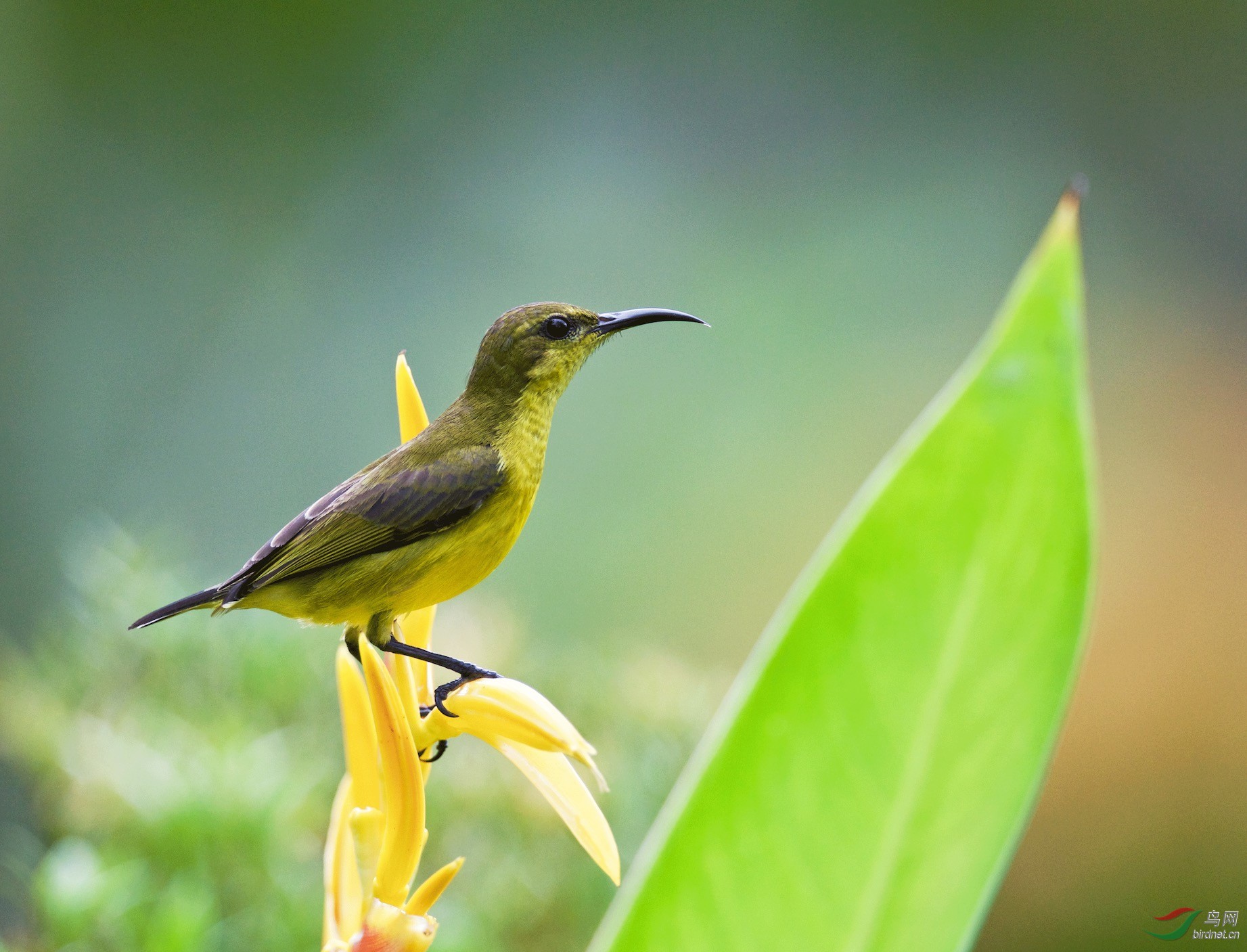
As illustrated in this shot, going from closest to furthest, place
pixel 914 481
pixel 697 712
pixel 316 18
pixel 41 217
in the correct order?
pixel 914 481, pixel 697 712, pixel 41 217, pixel 316 18

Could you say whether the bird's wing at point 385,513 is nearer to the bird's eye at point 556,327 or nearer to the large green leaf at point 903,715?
the bird's eye at point 556,327

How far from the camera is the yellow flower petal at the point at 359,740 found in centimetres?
20

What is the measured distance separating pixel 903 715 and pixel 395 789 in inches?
3.8

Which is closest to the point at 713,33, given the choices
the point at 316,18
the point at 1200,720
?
the point at 316,18

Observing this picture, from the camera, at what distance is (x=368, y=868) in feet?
0.63

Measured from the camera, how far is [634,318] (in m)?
0.31

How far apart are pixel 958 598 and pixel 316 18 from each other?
70.0 inches

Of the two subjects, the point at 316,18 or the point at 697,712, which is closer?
the point at 697,712

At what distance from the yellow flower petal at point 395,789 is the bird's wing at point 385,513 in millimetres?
96

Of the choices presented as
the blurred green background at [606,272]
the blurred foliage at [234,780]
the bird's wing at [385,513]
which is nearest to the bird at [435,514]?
the bird's wing at [385,513]

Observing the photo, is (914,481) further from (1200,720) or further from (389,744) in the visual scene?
(1200,720)

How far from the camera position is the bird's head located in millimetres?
312

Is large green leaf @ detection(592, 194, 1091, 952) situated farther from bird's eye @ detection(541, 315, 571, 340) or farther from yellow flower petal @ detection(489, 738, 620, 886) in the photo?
bird's eye @ detection(541, 315, 571, 340)

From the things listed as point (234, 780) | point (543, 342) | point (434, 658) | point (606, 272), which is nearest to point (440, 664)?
point (434, 658)
